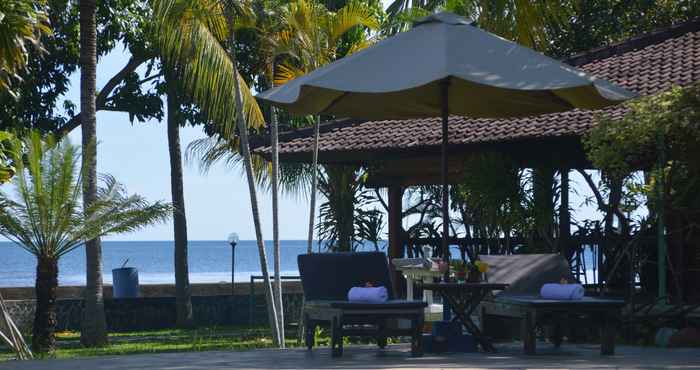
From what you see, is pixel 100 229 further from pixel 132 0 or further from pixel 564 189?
pixel 132 0

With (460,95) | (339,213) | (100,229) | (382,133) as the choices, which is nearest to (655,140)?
(460,95)

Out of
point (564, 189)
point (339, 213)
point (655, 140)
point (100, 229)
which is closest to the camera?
point (655, 140)

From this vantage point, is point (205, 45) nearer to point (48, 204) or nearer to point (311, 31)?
point (311, 31)

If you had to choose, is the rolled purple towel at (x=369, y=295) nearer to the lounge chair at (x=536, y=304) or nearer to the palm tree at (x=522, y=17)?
the lounge chair at (x=536, y=304)

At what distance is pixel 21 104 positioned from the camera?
2311cm

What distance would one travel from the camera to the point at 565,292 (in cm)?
945

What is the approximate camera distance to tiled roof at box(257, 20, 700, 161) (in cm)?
1456

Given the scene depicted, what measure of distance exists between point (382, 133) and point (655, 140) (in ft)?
18.7

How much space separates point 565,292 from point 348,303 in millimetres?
1769

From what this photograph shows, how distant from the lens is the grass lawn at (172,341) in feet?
50.1

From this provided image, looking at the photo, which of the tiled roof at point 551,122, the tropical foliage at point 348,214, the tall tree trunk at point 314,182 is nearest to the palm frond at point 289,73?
the tall tree trunk at point 314,182

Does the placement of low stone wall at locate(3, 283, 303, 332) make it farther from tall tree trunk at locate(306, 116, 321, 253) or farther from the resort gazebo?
tall tree trunk at locate(306, 116, 321, 253)

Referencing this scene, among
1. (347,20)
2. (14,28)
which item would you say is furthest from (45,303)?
(347,20)

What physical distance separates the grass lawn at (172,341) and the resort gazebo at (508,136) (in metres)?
2.71
